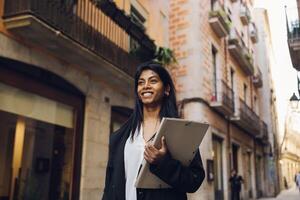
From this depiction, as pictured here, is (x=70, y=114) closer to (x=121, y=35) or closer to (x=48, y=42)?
(x=48, y=42)

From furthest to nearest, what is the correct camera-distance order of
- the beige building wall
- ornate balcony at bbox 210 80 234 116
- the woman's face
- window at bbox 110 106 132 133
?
the beige building wall → ornate balcony at bbox 210 80 234 116 → window at bbox 110 106 132 133 → the woman's face

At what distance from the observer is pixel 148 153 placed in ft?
5.83

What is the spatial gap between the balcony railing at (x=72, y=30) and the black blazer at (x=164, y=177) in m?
4.68

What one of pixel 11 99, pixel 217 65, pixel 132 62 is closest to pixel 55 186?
pixel 11 99

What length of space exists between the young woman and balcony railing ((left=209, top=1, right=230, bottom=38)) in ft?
43.8

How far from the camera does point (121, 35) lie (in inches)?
373

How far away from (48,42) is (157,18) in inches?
251

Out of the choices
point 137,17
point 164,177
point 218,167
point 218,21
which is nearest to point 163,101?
point 164,177

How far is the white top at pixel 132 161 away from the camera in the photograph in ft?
6.31

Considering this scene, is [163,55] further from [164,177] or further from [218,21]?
[164,177]

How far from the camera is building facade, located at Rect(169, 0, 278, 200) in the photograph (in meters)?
13.5

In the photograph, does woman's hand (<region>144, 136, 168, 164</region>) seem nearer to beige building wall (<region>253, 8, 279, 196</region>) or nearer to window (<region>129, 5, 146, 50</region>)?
window (<region>129, 5, 146, 50</region>)

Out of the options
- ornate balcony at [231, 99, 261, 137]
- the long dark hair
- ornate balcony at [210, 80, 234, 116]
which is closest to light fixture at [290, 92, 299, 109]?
ornate balcony at [210, 80, 234, 116]

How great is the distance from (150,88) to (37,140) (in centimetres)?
528
